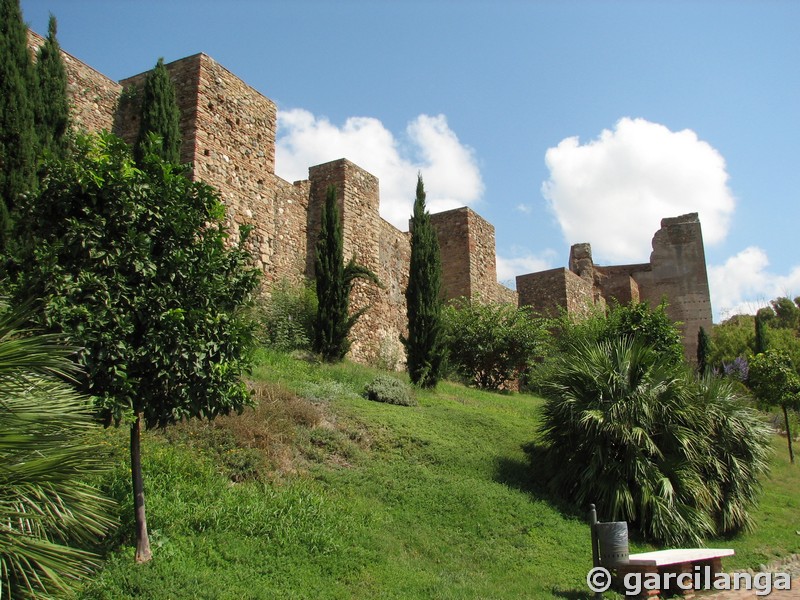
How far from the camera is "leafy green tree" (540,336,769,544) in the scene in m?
9.59

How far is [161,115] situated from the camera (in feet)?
40.0

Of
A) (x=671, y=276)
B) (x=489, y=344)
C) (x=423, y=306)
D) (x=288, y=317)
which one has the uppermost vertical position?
(x=671, y=276)

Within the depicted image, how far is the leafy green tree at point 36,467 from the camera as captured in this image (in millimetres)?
4238

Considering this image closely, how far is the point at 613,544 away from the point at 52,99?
10511 millimetres

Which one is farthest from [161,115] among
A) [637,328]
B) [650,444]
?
[637,328]

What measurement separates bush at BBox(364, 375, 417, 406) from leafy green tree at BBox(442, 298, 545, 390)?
778cm

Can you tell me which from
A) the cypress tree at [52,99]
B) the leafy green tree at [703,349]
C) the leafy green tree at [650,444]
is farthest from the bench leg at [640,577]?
the leafy green tree at [703,349]

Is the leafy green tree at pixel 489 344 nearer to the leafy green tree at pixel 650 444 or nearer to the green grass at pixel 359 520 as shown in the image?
the green grass at pixel 359 520

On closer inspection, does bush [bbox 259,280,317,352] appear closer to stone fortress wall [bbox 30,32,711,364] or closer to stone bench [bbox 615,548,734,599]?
stone fortress wall [bbox 30,32,711,364]

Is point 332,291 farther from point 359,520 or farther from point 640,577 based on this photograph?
point 640,577

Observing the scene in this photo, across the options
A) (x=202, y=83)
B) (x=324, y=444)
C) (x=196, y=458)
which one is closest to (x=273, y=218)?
(x=202, y=83)

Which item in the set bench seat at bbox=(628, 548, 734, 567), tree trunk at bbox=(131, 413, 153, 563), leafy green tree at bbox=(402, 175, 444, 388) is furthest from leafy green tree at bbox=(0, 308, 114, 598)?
leafy green tree at bbox=(402, 175, 444, 388)

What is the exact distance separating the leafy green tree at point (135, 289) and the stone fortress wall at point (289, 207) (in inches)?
41.6

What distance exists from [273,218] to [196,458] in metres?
8.63
